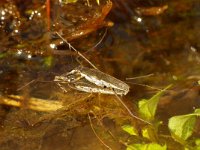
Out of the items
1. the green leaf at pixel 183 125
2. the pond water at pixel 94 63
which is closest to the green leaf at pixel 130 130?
the pond water at pixel 94 63

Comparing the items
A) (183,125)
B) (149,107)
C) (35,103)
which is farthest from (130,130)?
(35,103)

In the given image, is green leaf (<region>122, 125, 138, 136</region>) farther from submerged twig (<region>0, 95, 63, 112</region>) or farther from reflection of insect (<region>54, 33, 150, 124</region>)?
submerged twig (<region>0, 95, 63, 112</region>)

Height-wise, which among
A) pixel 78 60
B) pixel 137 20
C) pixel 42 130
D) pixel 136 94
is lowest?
pixel 42 130

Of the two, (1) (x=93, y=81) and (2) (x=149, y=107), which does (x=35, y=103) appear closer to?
(1) (x=93, y=81)

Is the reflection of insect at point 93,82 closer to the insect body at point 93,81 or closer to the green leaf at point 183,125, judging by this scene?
the insect body at point 93,81

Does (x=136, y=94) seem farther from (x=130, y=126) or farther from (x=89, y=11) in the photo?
(x=89, y=11)

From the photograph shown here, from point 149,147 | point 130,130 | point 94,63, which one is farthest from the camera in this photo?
point 94,63

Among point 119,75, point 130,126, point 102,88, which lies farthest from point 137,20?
point 130,126
